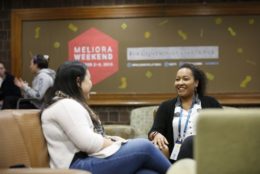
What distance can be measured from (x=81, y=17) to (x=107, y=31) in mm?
403

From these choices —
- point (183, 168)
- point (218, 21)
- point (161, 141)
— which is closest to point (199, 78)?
point (161, 141)

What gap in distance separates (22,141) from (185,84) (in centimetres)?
157

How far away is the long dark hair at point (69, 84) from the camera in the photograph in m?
2.68

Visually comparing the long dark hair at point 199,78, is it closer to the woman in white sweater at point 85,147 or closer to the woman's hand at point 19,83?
the woman in white sweater at point 85,147

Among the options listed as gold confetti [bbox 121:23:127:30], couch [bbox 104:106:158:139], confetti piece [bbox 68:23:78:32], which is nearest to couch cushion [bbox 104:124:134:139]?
couch [bbox 104:106:158:139]

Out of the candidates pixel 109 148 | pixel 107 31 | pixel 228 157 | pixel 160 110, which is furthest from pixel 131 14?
pixel 228 157

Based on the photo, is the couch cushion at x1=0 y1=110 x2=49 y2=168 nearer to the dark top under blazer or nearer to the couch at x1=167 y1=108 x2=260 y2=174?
the dark top under blazer

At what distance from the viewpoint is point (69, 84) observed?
2699mm

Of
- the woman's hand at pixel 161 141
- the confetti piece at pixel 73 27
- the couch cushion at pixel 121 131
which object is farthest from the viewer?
the confetti piece at pixel 73 27

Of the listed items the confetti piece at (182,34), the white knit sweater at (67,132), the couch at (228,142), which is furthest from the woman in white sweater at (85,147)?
the confetti piece at (182,34)

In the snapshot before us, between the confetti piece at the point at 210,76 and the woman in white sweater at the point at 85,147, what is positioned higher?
the confetti piece at the point at 210,76

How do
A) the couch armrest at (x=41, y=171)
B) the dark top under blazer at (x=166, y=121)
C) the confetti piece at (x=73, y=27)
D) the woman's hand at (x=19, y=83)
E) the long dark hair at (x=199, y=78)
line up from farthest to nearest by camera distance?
the confetti piece at (x=73, y=27)
the woman's hand at (x=19, y=83)
the long dark hair at (x=199, y=78)
the dark top under blazer at (x=166, y=121)
the couch armrest at (x=41, y=171)

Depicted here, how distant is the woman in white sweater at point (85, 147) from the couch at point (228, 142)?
3.70 ft

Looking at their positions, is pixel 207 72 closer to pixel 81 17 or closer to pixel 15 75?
pixel 81 17
